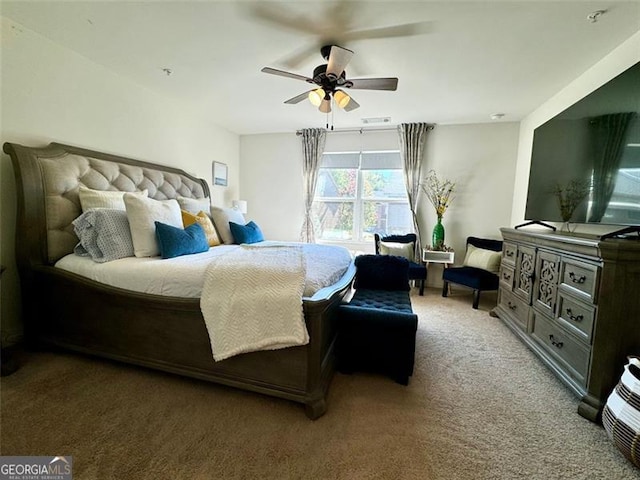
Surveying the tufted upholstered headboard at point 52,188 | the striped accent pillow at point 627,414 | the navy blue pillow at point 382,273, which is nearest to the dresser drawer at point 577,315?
the striped accent pillow at point 627,414

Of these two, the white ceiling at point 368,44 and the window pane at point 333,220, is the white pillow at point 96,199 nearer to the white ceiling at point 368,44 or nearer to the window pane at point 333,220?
the white ceiling at point 368,44

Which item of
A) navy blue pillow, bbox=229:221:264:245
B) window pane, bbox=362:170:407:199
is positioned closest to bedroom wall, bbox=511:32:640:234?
window pane, bbox=362:170:407:199

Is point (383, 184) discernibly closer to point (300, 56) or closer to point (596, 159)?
point (300, 56)

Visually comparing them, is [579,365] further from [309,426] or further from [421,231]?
[421,231]

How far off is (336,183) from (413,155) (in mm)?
1333

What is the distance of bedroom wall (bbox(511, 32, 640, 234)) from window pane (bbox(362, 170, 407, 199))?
1.57 meters

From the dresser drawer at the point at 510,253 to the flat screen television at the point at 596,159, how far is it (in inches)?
14.7

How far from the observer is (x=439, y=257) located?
4.03 metres

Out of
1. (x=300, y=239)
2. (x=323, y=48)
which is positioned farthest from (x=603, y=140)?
(x=300, y=239)

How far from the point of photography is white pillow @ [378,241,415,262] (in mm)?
4066

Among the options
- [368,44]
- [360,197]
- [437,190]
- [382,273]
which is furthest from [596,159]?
[360,197]

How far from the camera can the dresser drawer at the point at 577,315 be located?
5.42 ft

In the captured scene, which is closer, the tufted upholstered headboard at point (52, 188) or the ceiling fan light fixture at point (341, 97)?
the tufted upholstered headboard at point (52, 188)

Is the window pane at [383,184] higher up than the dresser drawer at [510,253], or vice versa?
the window pane at [383,184]
